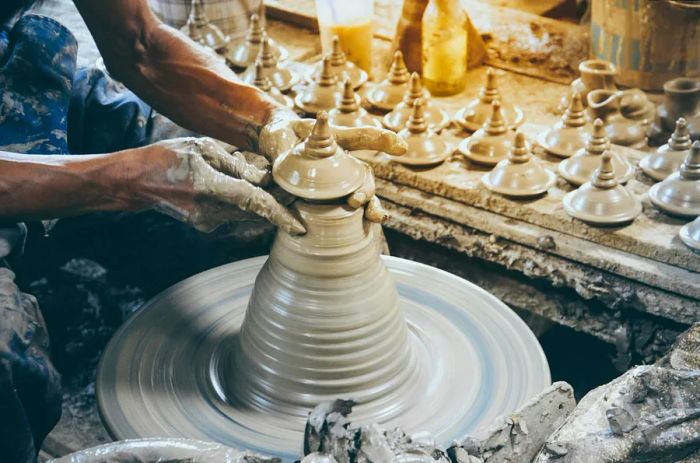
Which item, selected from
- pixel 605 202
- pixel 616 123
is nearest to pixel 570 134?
pixel 616 123

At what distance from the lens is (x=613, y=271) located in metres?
2.80

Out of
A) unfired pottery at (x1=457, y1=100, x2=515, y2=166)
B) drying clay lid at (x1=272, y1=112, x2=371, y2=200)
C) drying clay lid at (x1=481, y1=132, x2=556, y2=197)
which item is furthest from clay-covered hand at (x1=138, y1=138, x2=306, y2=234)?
unfired pottery at (x1=457, y1=100, x2=515, y2=166)

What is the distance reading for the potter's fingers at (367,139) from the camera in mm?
2338

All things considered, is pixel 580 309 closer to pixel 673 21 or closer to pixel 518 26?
pixel 673 21

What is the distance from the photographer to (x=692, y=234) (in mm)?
2740

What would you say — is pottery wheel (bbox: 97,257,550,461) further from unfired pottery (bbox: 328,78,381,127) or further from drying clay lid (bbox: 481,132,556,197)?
unfired pottery (bbox: 328,78,381,127)

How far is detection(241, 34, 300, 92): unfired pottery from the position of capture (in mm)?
3871

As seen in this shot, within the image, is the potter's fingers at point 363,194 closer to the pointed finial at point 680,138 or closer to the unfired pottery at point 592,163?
the unfired pottery at point 592,163

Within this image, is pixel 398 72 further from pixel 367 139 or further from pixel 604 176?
pixel 367 139

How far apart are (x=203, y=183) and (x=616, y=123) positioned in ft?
5.80

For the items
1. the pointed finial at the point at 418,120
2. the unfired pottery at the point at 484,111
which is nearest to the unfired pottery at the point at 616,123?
the unfired pottery at the point at 484,111

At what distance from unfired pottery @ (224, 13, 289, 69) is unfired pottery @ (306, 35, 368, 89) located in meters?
0.26

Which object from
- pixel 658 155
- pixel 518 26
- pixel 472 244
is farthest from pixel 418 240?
pixel 518 26

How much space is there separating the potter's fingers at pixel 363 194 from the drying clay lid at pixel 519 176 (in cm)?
98
